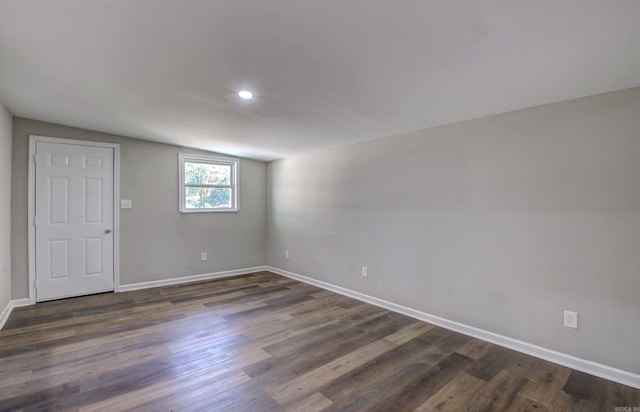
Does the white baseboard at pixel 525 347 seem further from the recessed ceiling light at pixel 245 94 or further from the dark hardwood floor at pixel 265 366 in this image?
the recessed ceiling light at pixel 245 94

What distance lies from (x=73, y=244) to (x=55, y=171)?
→ 973 mm

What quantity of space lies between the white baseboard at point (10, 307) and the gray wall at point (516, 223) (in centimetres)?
384

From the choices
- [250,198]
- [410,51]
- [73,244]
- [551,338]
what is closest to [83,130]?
[73,244]

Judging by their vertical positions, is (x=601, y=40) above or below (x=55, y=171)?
above

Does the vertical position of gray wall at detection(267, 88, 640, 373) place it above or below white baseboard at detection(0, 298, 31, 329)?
above

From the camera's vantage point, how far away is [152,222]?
15.4 ft

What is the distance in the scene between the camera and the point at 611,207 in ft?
7.43

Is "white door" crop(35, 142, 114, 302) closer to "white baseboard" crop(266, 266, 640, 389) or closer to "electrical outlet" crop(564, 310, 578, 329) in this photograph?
"white baseboard" crop(266, 266, 640, 389)

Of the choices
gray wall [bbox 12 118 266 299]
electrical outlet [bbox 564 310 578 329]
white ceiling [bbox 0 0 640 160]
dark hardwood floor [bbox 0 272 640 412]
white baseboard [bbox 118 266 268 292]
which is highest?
white ceiling [bbox 0 0 640 160]

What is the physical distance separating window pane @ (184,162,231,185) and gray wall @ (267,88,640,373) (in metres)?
2.38

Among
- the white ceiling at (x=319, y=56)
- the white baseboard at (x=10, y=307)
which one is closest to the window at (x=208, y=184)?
the white ceiling at (x=319, y=56)

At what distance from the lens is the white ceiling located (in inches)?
61.6

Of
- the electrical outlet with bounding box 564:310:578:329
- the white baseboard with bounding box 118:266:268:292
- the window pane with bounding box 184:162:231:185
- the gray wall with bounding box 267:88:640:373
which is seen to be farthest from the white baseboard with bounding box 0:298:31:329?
the electrical outlet with bounding box 564:310:578:329

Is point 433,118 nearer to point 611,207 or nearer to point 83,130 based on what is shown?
point 611,207
